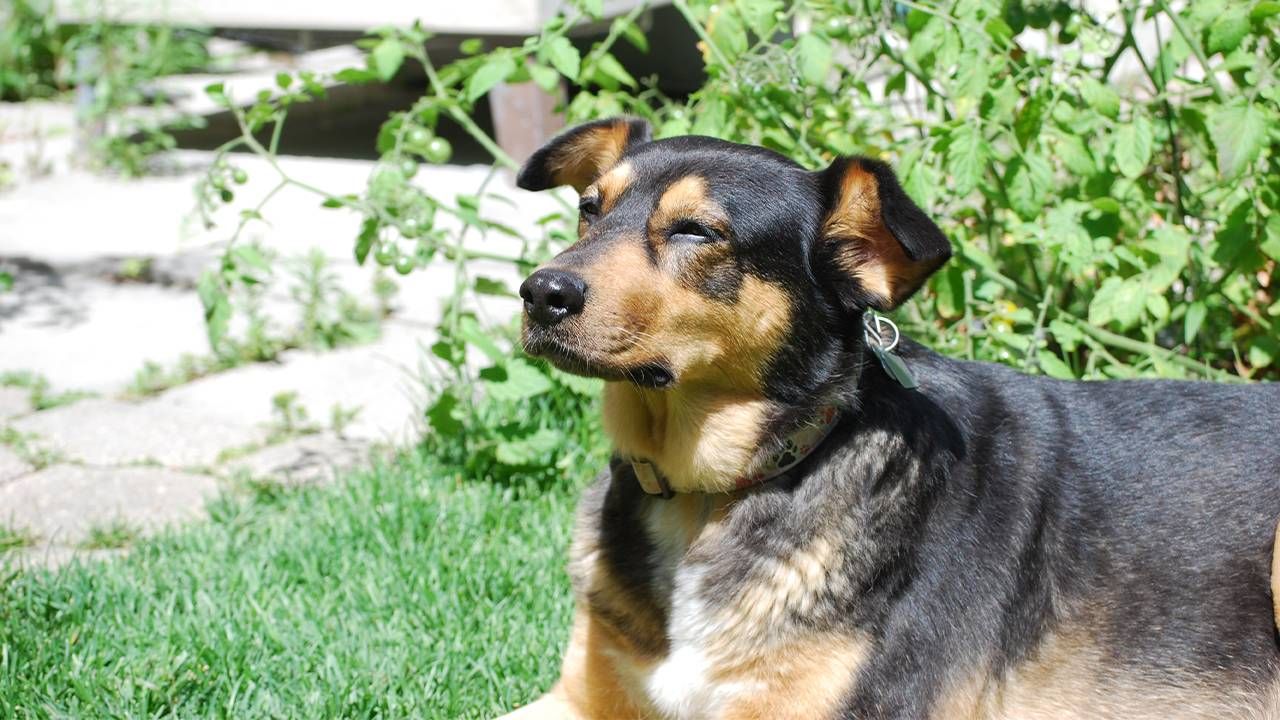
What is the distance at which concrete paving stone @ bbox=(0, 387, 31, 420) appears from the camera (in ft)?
16.6

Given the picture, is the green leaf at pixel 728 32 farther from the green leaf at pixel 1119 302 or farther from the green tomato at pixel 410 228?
the green leaf at pixel 1119 302

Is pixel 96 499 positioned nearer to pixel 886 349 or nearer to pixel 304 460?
pixel 304 460

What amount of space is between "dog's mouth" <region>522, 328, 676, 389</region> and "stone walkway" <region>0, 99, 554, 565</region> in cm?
184

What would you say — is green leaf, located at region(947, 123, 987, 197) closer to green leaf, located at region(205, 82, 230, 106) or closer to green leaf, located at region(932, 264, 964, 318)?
green leaf, located at region(932, 264, 964, 318)

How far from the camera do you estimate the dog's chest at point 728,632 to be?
8.89 ft

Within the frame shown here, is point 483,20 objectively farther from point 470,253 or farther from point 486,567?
point 486,567

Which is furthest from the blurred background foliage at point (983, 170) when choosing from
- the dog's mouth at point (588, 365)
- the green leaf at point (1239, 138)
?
the dog's mouth at point (588, 365)

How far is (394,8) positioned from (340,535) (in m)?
4.68

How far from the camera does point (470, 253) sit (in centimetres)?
423

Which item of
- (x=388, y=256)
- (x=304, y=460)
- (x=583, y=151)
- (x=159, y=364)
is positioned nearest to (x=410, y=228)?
(x=388, y=256)

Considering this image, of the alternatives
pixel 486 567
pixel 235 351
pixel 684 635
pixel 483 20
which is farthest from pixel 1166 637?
pixel 483 20

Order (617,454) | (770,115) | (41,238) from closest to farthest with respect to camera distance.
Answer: (617,454) → (770,115) → (41,238)

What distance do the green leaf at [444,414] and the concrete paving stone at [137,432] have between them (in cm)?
91

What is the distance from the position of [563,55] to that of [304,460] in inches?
70.6
